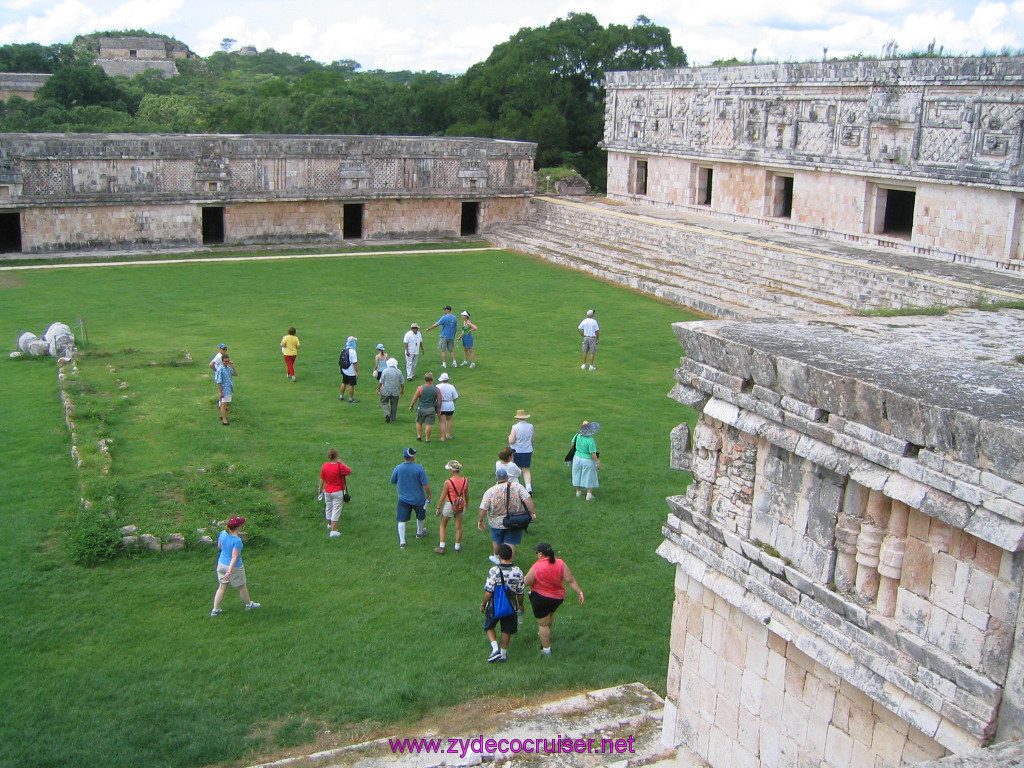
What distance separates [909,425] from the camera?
4617 millimetres

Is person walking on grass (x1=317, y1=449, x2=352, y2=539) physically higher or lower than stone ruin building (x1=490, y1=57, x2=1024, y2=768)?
lower

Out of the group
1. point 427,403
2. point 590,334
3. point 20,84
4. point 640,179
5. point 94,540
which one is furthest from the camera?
point 20,84

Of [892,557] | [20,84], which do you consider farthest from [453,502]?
[20,84]

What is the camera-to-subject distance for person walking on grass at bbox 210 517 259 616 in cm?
803

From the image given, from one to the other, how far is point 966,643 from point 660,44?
3870 centimetres

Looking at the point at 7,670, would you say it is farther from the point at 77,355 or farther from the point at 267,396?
the point at 77,355

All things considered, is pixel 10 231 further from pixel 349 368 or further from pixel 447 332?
pixel 349 368

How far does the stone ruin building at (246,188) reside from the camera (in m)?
23.3

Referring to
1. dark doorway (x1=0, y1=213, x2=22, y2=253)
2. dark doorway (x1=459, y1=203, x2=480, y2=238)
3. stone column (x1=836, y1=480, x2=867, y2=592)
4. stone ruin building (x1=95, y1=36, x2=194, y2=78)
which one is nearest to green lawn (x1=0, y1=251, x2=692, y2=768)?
stone column (x1=836, y1=480, x2=867, y2=592)

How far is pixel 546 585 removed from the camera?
763 cm

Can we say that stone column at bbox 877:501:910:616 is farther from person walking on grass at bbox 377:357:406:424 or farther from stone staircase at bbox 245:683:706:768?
person walking on grass at bbox 377:357:406:424

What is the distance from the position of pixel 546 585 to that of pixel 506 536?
138cm

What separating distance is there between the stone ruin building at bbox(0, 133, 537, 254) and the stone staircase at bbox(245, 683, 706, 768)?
20.5 meters

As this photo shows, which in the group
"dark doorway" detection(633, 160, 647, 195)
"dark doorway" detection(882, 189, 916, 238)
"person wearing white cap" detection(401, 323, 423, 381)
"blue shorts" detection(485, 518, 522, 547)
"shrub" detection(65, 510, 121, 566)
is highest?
"dark doorway" detection(633, 160, 647, 195)
